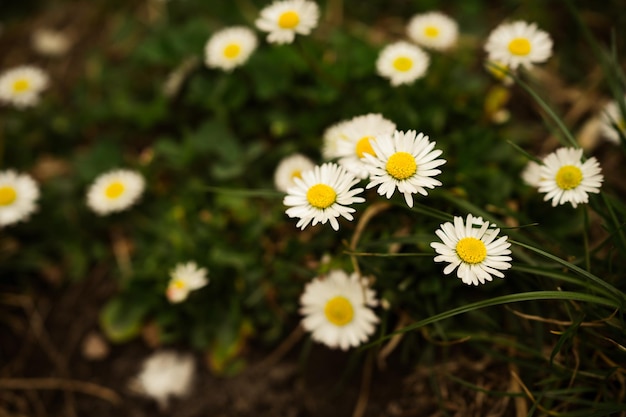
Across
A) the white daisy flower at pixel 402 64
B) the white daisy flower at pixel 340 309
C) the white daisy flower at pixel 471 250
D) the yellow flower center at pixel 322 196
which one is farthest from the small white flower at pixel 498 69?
the white daisy flower at pixel 340 309

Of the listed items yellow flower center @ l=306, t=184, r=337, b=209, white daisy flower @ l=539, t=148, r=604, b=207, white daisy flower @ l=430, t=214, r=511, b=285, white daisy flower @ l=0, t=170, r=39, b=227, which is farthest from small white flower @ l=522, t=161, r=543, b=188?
white daisy flower @ l=0, t=170, r=39, b=227

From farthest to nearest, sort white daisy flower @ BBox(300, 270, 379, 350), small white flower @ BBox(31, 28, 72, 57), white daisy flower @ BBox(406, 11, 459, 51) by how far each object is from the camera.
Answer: small white flower @ BBox(31, 28, 72, 57), white daisy flower @ BBox(406, 11, 459, 51), white daisy flower @ BBox(300, 270, 379, 350)

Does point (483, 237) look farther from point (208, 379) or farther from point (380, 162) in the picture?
point (208, 379)

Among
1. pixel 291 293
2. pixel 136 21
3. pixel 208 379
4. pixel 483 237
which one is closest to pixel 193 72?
pixel 136 21

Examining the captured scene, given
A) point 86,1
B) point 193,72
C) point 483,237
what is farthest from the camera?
point 86,1

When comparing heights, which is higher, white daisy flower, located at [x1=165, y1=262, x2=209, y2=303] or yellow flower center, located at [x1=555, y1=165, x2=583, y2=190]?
yellow flower center, located at [x1=555, y1=165, x2=583, y2=190]

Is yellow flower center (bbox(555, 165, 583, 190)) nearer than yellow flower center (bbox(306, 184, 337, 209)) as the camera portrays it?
No

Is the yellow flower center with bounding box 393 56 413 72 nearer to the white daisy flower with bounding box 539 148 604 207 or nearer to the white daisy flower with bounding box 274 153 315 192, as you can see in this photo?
the white daisy flower with bounding box 274 153 315 192
